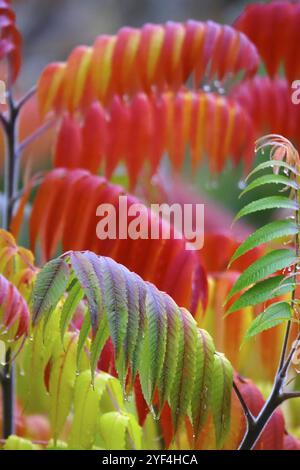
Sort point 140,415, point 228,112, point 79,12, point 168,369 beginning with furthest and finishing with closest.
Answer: point 79,12 → point 228,112 → point 140,415 → point 168,369

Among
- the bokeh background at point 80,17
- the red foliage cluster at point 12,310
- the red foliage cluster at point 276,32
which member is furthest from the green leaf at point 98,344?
the bokeh background at point 80,17

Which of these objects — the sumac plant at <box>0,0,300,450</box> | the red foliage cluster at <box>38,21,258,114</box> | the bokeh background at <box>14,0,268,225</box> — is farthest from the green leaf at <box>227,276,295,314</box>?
the bokeh background at <box>14,0,268,225</box>

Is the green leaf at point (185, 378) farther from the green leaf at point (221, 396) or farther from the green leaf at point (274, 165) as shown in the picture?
the green leaf at point (274, 165)

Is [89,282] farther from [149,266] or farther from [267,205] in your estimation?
[149,266]

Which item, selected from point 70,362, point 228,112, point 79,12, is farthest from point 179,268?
point 79,12

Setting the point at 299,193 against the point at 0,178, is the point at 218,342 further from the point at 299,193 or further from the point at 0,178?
the point at 0,178

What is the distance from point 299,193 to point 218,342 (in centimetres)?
34

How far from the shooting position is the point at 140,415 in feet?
2.93

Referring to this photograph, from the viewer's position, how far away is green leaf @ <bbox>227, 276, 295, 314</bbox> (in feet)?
2.64

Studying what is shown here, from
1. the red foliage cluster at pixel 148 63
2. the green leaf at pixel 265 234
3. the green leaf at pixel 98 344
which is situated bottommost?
the green leaf at pixel 98 344

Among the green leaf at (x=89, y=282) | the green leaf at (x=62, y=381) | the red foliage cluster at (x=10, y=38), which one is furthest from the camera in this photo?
the red foliage cluster at (x=10, y=38)

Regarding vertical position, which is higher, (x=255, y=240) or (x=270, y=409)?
(x=255, y=240)

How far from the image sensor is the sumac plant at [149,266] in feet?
2.43

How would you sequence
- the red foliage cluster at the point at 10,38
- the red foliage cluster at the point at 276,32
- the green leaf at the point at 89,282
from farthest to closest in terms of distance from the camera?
the red foliage cluster at the point at 276,32, the red foliage cluster at the point at 10,38, the green leaf at the point at 89,282
